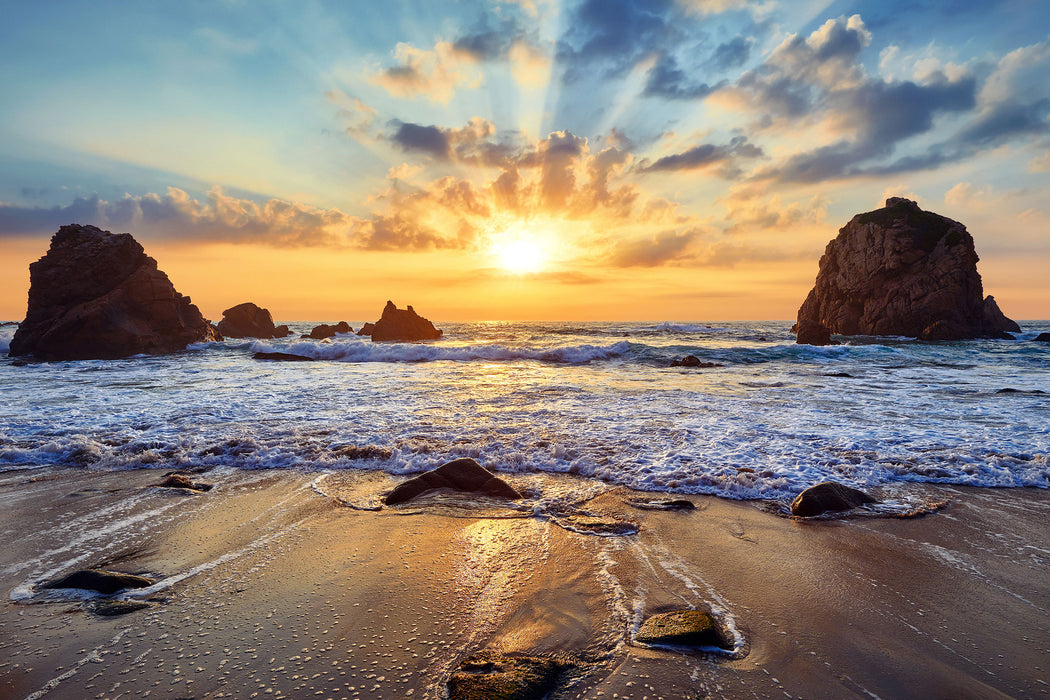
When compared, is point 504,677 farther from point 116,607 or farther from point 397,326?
point 397,326

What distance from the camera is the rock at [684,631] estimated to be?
9.67 feet

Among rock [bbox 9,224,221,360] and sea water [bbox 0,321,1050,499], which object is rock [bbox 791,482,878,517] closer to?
sea water [bbox 0,321,1050,499]

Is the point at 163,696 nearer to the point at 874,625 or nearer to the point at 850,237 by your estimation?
the point at 874,625

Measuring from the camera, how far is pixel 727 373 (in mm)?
20688

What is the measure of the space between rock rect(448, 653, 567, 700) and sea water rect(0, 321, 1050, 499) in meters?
3.89

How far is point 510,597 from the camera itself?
3572mm

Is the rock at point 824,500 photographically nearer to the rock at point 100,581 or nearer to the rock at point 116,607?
the rock at point 116,607

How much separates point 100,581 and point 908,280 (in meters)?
72.5

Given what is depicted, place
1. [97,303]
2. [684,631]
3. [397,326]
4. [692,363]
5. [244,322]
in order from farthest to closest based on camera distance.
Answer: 1. [244,322]
2. [397,326]
3. [97,303]
4. [692,363]
5. [684,631]

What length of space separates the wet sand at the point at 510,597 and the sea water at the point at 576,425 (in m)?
1.35

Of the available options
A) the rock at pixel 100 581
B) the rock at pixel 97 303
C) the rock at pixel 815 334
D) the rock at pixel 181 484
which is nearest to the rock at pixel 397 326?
the rock at pixel 97 303

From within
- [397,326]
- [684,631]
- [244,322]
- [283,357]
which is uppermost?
[244,322]

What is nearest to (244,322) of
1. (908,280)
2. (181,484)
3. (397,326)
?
(397,326)

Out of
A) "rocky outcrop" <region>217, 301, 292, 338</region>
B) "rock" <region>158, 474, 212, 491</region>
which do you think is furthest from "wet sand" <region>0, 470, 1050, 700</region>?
"rocky outcrop" <region>217, 301, 292, 338</region>
